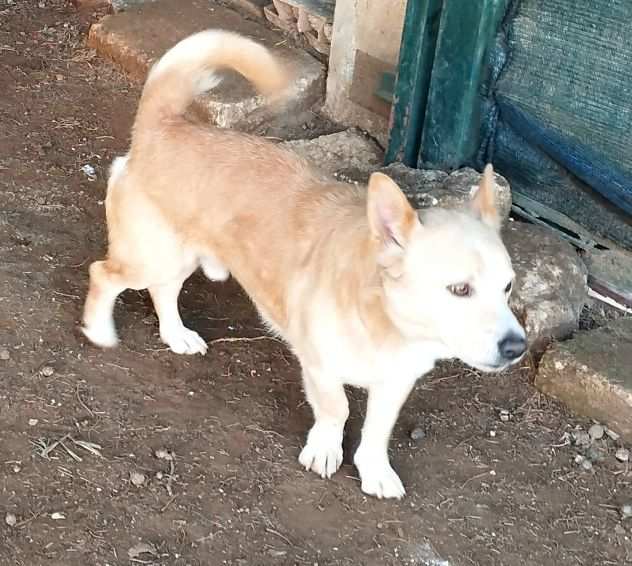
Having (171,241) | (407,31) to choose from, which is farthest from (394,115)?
(171,241)

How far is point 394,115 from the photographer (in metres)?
5.11

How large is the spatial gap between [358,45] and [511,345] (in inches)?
122

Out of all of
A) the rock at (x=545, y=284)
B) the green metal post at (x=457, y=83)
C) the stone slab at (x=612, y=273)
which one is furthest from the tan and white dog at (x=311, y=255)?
the stone slab at (x=612, y=273)

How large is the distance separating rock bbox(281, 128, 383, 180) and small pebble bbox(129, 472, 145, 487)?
203cm

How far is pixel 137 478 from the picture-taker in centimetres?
351

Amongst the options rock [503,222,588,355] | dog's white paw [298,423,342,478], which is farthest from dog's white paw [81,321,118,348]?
rock [503,222,588,355]

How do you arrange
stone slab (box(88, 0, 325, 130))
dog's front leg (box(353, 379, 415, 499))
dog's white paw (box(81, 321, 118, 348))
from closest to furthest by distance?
dog's front leg (box(353, 379, 415, 499))
dog's white paw (box(81, 321, 118, 348))
stone slab (box(88, 0, 325, 130))

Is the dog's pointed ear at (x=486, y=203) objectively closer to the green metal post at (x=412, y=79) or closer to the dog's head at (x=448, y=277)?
the dog's head at (x=448, y=277)

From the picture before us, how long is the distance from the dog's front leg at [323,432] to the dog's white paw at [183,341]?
0.76m

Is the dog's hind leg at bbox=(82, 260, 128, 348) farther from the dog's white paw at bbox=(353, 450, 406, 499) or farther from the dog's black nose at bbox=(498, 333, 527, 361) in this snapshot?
the dog's black nose at bbox=(498, 333, 527, 361)

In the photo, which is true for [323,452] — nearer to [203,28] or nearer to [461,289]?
[461,289]

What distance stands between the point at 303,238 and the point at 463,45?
175cm

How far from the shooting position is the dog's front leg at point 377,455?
3469 mm

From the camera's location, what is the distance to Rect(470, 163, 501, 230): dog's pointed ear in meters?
3.12
